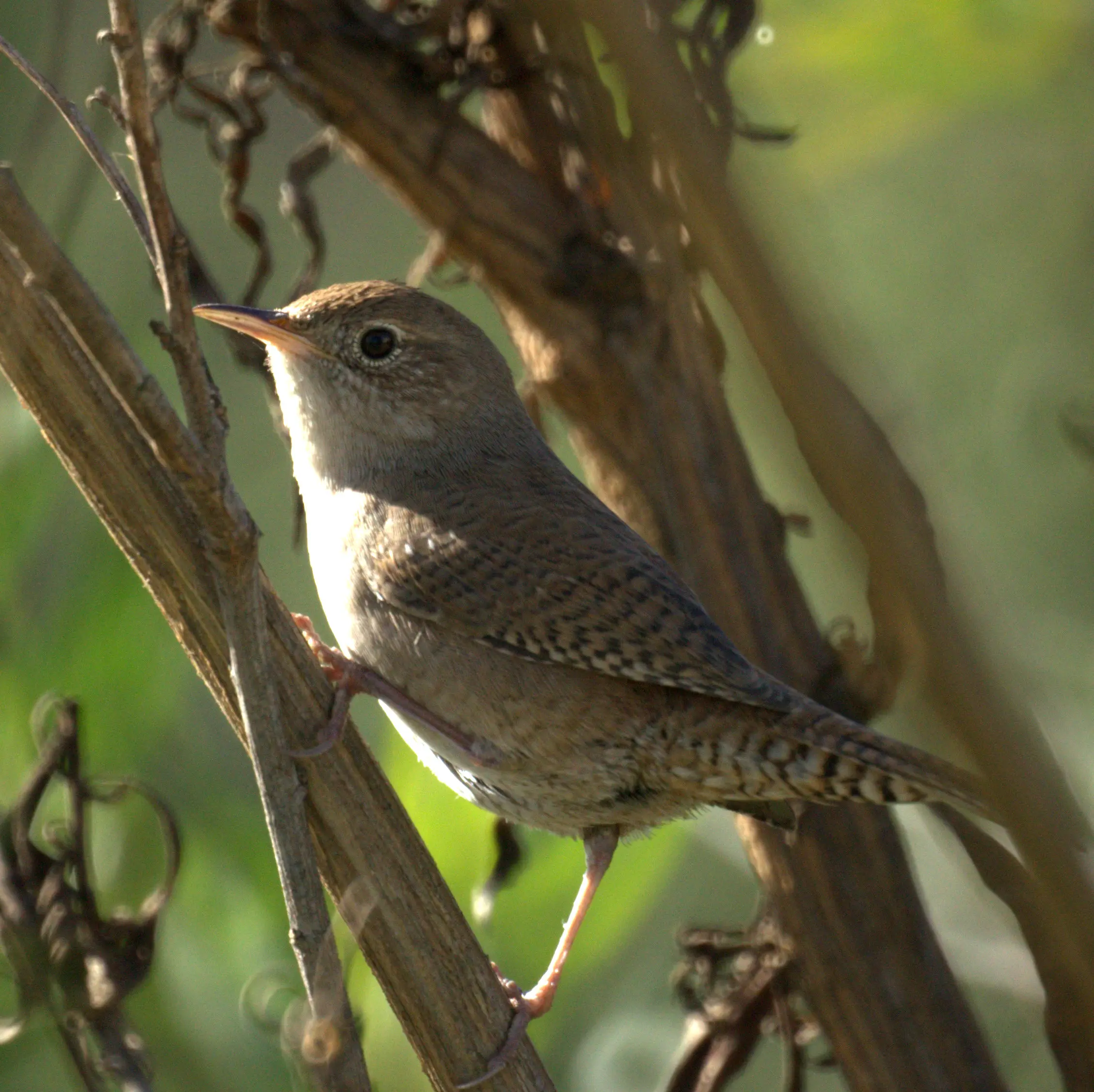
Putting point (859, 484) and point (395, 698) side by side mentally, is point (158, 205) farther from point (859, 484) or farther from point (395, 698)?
point (395, 698)

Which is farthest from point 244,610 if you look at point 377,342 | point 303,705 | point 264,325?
point 377,342

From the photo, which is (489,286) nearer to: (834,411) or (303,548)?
(303,548)

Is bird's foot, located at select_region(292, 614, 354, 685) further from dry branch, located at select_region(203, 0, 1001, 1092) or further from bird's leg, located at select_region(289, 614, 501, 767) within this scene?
dry branch, located at select_region(203, 0, 1001, 1092)

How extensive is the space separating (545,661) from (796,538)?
196 centimetres

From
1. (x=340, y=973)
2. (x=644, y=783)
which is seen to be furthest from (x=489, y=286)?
(x=340, y=973)

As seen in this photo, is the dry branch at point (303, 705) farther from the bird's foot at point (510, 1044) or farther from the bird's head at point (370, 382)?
the bird's head at point (370, 382)

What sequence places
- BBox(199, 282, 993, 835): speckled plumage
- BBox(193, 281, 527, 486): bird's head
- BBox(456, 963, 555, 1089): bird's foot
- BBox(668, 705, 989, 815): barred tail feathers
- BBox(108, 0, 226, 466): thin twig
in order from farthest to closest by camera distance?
BBox(193, 281, 527, 486): bird's head
BBox(199, 282, 993, 835): speckled plumage
BBox(668, 705, 989, 815): barred tail feathers
BBox(456, 963, 555, 1089): bird's foot
BBox(108, 0, 226, 466): thin twig

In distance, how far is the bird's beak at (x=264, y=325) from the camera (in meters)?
2.77

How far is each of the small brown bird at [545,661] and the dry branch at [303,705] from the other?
0.29 metres

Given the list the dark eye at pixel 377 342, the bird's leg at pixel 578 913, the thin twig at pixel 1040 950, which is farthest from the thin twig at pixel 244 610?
the dark eye at pixel 377 342

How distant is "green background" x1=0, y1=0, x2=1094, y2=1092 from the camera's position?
2867 millimetres

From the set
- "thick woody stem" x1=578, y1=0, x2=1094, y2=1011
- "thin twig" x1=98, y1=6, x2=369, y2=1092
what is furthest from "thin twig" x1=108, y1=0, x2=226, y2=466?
"thick woody stem" x1=578, y1=0, x2=1094, y2=1011

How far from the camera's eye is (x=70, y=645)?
3.07 meters

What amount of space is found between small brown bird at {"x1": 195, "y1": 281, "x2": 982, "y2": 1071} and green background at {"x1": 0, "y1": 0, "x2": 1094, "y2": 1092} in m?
0.30
